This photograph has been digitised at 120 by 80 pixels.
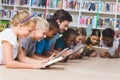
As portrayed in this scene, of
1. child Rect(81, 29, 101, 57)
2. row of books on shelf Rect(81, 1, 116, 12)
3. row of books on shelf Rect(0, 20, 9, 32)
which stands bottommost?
child Rect(81, 29, 101, 57)

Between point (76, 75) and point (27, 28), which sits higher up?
point (27, 28)

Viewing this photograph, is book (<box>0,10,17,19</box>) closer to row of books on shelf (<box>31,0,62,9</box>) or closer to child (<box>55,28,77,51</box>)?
row of books on shelf (<box>31,0,62,9</box>)

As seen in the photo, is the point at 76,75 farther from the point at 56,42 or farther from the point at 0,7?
the point at 0,7

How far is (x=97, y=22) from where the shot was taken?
209 inches

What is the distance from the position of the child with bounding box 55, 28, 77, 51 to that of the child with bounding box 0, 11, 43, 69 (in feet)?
2.97

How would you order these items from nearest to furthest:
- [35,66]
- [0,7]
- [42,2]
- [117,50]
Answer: [35,66], [117,50], [42,2], [0,7]

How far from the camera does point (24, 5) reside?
5.80m

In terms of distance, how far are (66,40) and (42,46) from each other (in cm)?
38

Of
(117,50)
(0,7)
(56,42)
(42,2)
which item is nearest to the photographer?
(56,42)

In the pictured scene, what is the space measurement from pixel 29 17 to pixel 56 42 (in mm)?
992

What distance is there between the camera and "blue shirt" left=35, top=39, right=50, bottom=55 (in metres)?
2.46

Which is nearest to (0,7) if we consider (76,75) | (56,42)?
(56,42)

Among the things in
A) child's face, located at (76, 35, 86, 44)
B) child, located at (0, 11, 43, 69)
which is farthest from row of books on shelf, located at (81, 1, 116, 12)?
child, located at (0, 11, 43, 69)

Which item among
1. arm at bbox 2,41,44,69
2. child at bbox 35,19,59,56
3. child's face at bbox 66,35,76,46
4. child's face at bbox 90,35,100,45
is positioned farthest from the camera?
child's face at bbox 90,35,100,45
